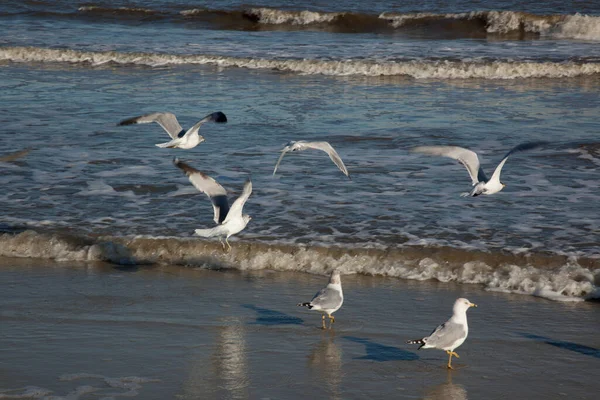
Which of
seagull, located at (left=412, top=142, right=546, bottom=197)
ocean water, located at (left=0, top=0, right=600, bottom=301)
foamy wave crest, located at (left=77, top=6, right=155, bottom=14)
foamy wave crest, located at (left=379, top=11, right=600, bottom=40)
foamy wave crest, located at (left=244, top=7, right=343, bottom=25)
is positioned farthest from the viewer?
foamy wave crest, located at (left=77, top=6, right=155, bottom=14)

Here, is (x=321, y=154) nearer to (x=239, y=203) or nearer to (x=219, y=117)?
(x=219, y=117)

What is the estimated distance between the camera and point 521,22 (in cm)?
2597

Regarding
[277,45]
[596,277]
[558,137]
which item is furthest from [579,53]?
[596,277]

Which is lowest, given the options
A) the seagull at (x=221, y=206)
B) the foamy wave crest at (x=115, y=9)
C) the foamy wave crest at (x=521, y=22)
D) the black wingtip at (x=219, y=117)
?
the seagull at (x=221, y=206)

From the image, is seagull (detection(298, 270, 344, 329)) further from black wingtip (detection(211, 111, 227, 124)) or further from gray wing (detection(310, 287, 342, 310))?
black wingtip (detection(211, 111, 227, 124))

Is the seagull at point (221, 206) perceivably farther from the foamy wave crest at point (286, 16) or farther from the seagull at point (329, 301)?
the foamy wave crest at point (286, 16)

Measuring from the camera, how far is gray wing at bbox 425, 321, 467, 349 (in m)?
5.82

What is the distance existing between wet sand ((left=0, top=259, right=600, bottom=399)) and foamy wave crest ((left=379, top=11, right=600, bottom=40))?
1847cm

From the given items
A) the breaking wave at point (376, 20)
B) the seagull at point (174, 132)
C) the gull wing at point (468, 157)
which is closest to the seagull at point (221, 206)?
the seagull at point (174, 132)

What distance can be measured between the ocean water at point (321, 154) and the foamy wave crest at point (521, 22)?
75 mm

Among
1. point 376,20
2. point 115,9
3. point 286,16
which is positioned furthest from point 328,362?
point 115,9

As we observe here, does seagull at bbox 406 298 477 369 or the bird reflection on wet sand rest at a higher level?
seagull at bbox 406 298 477 369

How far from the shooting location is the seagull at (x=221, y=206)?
7.98 m

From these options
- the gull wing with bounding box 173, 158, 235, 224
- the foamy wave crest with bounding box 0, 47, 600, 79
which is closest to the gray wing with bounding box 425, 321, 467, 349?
the gull wing with bounding box 173, 158, 235, 224
